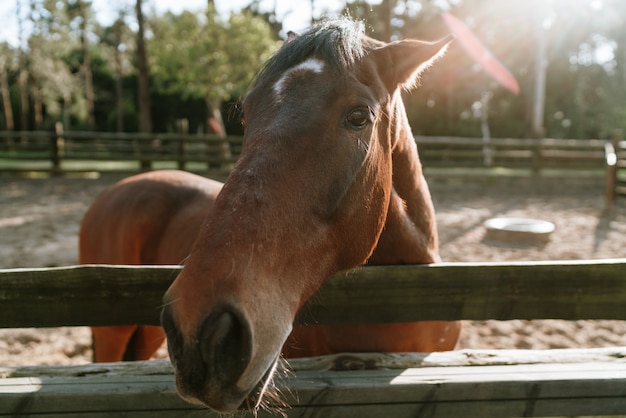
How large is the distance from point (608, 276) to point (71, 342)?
4508 millimetres

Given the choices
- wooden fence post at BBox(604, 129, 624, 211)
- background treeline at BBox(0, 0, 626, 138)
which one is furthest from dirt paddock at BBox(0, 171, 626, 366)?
background treeline at BBox(0, 0, 626, 138)

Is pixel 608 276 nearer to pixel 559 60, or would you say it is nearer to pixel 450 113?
pixel 450 113

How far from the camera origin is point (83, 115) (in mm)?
41125

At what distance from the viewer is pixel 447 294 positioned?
209 cm

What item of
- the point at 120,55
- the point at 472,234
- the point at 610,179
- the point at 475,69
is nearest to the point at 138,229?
the point at 472,234

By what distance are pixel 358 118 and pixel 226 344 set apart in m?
0.94

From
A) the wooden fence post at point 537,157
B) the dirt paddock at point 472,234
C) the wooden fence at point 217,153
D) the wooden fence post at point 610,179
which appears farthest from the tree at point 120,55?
the wooden fence post at point 610,179

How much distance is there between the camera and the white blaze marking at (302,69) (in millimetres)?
1777

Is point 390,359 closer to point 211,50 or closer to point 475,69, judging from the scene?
point 211,50

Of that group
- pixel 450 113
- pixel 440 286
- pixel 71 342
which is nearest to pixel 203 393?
pixel 440 286

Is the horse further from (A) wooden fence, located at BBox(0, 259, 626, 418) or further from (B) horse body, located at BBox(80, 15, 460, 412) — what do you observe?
(A) wooden fence, located at BBox(0, 259, 626, 418)

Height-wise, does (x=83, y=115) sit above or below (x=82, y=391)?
above

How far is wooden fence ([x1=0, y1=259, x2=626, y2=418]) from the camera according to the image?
1732mm

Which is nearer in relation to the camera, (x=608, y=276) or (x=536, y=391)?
(x=536, y=391)
